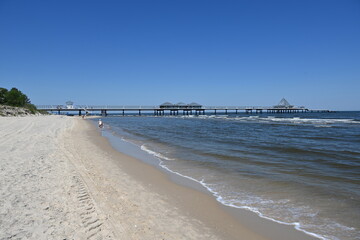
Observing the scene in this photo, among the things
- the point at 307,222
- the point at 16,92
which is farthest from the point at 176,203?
the point at 16,92

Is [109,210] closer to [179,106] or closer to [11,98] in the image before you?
[11,98]

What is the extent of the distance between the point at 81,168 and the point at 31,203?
284cm

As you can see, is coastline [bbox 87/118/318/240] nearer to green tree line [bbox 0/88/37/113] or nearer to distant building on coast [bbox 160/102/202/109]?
green tree line [bbox 0/88/37/113]

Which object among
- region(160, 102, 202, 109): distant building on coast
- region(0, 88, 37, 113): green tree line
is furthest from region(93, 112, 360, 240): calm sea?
region(160, 102, 202, 109): distant building on coast

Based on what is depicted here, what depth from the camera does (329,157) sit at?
963 cm

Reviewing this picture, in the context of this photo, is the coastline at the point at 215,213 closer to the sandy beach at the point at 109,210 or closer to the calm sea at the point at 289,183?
the sandy beach at the point at 109,210

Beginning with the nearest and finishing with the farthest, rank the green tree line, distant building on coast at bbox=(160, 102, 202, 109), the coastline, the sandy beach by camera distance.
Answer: the sandy beach < the coastline < the green tree line < distant building on coast at bbox=(160, 102, 202, 109)

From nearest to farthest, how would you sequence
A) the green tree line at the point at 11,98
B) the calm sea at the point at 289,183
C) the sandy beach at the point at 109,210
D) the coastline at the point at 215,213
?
the sandy beach at the point at 109,210, the coastline at the point at 215,213, the calm sea at the point at 289,183, the green tree line at the point at 11,98

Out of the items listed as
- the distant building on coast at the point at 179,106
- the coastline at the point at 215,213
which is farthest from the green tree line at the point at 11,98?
the coastline at the point at 215,213

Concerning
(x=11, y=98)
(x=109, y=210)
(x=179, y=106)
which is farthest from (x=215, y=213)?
(x=179, y=106)

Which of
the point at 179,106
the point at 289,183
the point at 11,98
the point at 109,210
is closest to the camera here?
the point at 109,210

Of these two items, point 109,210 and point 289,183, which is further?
point 289,183

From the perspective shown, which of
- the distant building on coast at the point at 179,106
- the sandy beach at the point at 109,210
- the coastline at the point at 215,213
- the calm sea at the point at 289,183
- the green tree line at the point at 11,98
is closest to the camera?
the sandy beach at the point at 109,210

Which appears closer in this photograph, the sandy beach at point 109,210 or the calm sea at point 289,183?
the sandy beach at point 109,210
